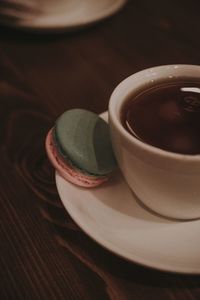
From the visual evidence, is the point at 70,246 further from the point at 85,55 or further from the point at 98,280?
the point at 85,55

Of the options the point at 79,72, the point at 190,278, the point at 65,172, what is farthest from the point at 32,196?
the point at 79,72

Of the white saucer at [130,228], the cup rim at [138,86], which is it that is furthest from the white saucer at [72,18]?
the white saucer at [130,228]

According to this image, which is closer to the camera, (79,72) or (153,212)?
(153,212)

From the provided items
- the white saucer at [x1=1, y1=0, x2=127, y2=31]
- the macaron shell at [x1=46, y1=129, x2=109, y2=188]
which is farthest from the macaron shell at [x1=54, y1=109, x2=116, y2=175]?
the white saucer at [x1=1, y1=0, x2=127, y2=31]

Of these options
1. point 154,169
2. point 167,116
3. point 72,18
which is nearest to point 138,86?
point 167,116

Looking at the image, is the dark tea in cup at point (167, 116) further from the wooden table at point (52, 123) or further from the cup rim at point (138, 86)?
the wooden table at point (52, 123)

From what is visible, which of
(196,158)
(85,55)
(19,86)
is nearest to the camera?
(196,158)
